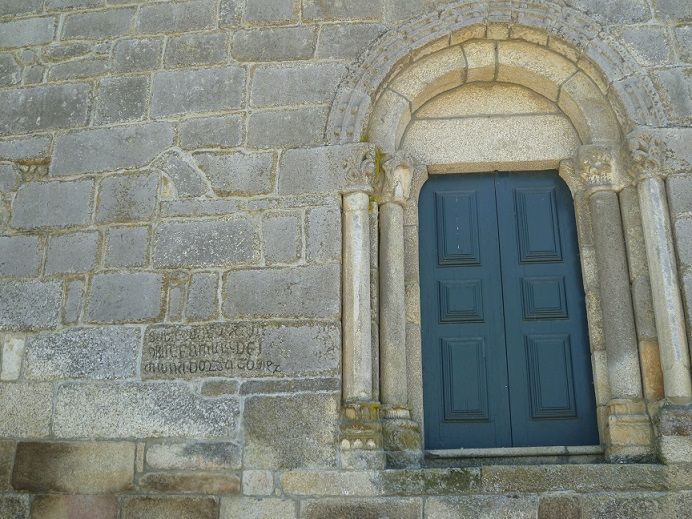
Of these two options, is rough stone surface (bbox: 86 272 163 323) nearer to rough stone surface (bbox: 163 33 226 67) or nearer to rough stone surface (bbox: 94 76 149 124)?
rough stone surface (bbox: 94 76 149 124)

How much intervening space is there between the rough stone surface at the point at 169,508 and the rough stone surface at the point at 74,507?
9cm

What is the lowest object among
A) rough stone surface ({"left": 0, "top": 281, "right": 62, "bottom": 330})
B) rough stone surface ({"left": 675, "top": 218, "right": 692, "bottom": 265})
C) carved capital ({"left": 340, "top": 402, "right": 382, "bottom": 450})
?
carved capital ({"left": 340, "top": 402, "right": 382, "bottom": 450})

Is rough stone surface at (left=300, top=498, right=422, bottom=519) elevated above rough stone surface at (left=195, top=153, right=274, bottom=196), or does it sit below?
below

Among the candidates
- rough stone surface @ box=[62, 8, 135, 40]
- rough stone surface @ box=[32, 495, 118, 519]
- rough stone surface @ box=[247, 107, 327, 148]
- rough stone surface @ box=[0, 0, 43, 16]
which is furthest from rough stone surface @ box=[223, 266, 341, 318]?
rough stone surface @ box=[0, 0, 43, 16]

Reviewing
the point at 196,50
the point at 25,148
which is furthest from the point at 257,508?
the point at 196,50

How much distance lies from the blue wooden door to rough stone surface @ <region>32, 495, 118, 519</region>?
188cm

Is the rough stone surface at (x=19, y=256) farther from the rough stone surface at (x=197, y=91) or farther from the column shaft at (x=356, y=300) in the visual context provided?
the column shaft at (x=356, y=300)

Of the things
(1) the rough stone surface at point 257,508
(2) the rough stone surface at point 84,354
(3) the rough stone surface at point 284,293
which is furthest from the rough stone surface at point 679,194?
(2) the rough stone surface at point 84,354

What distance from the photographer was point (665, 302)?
166 inches

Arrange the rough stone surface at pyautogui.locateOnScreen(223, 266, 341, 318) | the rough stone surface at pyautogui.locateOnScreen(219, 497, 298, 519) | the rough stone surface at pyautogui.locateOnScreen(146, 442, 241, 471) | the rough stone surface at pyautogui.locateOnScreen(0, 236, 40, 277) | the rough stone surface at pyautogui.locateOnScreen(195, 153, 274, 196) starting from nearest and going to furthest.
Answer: the rough stone surface at pyautogui.locateOnScreen(219, 497, 298, 519), the rough stone surface at pyautogui.locateOnScreen(146, 442, 241, 471), the rough stone surface at pyautogui.locateOnScreen(223, 266, 341, 318), the rough stone surface at pyautogui.locateOnScreen(195, 153, 274, 196), the rough stone surface at pyautogui.locateOnScreen(0, 236, 40, 277)

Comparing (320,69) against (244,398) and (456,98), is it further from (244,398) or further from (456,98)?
(244,398)

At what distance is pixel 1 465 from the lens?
14.4 ft

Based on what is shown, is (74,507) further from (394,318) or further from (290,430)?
(394,318)

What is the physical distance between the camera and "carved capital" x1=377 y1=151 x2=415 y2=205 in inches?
186
